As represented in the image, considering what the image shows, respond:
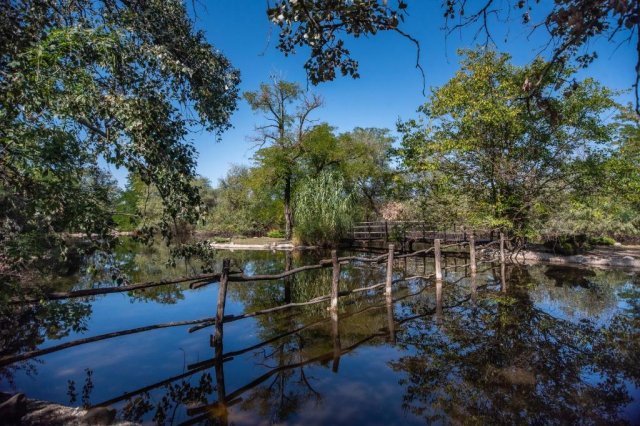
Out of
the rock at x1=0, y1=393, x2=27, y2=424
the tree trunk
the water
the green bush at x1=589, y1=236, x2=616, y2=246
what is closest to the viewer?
the rock at x1=0, y1=393, x2=27, y2=424

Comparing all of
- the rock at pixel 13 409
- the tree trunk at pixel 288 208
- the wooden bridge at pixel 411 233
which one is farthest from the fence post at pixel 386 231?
the rock at pixel 13 409

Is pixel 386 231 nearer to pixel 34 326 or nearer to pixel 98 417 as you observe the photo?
pixel 34 326

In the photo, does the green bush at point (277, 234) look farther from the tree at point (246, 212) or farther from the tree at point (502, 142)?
the tree at point (502, 142)

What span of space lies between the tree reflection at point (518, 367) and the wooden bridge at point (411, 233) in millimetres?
10829

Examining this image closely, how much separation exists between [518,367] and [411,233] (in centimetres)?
1638

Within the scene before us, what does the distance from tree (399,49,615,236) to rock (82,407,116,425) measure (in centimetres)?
1515

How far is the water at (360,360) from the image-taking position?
14.0ft

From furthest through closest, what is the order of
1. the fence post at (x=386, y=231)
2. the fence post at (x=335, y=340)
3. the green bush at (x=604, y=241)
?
1. the fence post at (x=386, y=231)
2. the green bush at (x=604, y=241)
3. the fence post at (x=335, y=340)

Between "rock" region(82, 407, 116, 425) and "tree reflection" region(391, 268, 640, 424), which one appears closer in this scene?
"rock" region(82, 407, 116, 425)

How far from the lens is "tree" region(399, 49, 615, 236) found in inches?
575

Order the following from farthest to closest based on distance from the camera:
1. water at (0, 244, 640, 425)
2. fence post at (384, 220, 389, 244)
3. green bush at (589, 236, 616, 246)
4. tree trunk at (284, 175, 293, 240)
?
tree trunk at (284, 175, 293, 240) → fence post at (384, 220, 389, 244) → green bush at (589, 236, 616, 246) → water at (0, 244, 640, 425)

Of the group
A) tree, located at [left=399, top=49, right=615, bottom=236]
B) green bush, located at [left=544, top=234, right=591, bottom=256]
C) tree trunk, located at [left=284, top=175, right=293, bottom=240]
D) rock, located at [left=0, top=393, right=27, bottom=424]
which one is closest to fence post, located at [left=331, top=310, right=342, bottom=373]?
rock, located at [left=0, top=393, right=27, bottom=424]

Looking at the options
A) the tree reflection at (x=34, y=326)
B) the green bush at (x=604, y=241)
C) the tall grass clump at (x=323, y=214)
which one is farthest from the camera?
the tall grass clump at (x=323, y=214)

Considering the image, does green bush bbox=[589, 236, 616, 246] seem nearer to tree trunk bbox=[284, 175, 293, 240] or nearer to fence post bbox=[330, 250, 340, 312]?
fence post bbox=[330, 250, 340, 312]
